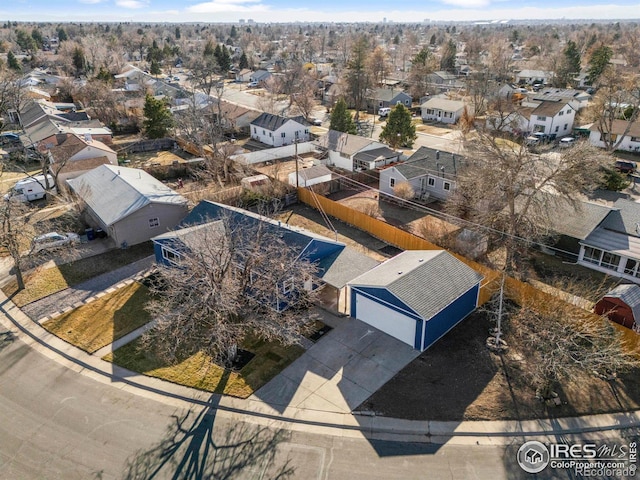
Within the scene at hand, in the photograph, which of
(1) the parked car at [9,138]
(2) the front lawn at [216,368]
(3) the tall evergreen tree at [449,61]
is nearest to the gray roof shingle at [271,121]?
(1) the parked car at [9,138]

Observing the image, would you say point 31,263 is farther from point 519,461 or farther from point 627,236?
point 627,236

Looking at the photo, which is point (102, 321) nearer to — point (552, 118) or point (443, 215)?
point (443, 215)

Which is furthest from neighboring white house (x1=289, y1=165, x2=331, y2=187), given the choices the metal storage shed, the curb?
the metal storage shed

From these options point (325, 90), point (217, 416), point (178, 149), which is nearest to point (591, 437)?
point (217, 416)

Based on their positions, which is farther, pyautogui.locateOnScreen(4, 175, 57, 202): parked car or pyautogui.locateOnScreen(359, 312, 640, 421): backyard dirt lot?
pyautogui.locateOnScreen(4, 175, 57, 202): parked car

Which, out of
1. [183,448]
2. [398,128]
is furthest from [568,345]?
→ [398,128]

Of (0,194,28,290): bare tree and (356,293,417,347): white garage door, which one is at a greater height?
(0,194,28,290): bare tree

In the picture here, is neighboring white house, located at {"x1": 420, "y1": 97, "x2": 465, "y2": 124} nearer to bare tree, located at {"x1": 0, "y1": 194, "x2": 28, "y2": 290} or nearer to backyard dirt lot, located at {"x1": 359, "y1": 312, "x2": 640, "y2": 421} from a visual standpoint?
backyard dirt lot, located at {"x1": 359, "y1": 312, "x2": 640, "y2": 421}
